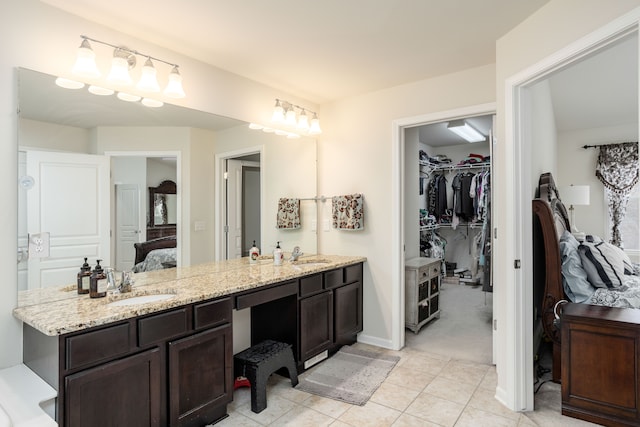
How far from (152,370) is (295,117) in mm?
2492

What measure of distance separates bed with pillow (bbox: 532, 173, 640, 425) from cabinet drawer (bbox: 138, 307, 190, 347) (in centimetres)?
235

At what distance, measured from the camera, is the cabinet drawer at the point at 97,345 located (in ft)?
5.09

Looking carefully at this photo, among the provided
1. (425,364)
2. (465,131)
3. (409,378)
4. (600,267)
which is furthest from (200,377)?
(465,131)

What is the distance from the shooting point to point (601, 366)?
222 centimetres

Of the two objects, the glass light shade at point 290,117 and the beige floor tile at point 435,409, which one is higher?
the glass light shade at point 290,117

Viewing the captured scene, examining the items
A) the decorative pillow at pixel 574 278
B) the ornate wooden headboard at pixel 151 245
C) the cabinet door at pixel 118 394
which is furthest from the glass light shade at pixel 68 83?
the decorative pillow at pixel 574 278

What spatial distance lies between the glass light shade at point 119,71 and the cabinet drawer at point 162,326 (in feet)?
4.54

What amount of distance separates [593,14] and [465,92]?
1303mm

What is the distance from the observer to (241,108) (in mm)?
3035

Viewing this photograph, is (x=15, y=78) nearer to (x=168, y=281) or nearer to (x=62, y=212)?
(x=62, y=212)

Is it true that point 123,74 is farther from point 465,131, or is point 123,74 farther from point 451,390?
point 465,131

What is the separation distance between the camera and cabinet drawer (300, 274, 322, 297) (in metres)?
2.86

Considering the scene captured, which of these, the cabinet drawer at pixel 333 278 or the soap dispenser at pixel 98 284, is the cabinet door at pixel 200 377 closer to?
the soap dispenser at pixel 98 284

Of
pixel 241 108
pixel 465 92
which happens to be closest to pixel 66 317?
pixel 241 108
